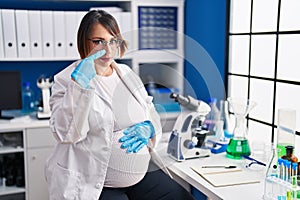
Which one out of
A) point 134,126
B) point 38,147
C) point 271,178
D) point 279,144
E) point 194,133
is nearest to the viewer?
point 271,178

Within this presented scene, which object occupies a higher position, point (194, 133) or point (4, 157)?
point (194, 133)

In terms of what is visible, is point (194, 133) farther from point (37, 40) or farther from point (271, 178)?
point (37, 40)

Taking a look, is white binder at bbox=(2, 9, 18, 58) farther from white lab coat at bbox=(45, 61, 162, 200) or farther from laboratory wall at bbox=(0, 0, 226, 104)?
white lab coat at bbox=(45, 61, 162, 200)

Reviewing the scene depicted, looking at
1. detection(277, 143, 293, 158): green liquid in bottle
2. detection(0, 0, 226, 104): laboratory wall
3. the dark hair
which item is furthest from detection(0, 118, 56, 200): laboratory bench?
detection(277, 143, 293, 158): green liquid in bottle

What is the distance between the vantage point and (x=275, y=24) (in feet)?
7.26

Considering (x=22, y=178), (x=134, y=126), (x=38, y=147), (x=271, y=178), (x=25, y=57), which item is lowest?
(x=22, y=178)

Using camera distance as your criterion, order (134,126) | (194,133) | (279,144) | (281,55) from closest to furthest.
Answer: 1. (134,126)
2. (279,144)
3. (194,133)
4. (281,55)

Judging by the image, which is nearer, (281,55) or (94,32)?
(94,32)

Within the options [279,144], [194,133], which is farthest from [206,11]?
[279,144]

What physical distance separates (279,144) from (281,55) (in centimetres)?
66

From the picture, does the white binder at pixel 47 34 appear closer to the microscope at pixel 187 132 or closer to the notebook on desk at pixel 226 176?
the microscope at pixel 187 132

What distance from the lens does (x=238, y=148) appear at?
1.92 meters

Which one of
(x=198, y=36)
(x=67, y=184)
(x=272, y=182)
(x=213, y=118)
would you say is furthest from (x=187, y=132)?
(x=198, y=36)

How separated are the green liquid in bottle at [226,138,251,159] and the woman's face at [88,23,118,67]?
0.85 meters
